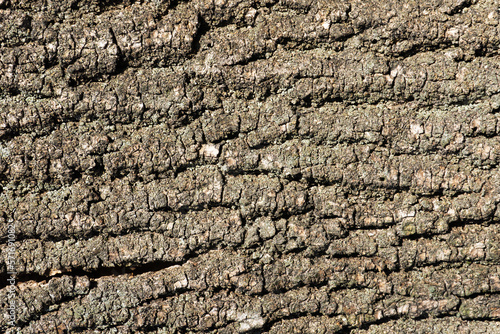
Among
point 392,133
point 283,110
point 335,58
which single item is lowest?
point 392,133

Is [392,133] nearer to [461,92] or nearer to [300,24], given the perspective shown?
[461,92]

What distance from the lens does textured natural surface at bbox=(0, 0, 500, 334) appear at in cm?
187

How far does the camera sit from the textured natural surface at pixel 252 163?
6.14ft

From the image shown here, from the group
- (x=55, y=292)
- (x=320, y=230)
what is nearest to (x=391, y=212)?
(x=320, y=230)

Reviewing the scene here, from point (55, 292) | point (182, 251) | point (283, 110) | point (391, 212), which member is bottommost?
point (55, 292)

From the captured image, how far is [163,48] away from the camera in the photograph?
187cm

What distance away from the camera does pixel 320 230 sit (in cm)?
192

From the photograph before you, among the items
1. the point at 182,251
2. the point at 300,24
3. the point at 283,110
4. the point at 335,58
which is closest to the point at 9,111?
the point at 182,251

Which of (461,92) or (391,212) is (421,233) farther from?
(461,92)

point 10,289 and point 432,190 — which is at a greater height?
point 432,190

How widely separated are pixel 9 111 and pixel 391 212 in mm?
1804

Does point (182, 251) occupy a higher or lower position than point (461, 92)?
lower

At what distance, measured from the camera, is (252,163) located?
6.26 feet

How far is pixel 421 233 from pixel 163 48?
4.74ft
